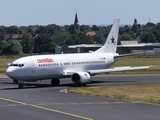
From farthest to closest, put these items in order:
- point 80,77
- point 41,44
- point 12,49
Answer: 1. point 41,44
2. point 12,49
3. point 80,77

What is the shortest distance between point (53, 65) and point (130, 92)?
10.6m

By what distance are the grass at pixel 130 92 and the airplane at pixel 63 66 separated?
5164 millimetres

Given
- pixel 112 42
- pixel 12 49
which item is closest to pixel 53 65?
pixel 112 42

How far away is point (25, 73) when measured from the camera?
49375 mm

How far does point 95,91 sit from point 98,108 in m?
12.9

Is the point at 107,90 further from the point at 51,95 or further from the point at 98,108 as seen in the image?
the point at 98,108

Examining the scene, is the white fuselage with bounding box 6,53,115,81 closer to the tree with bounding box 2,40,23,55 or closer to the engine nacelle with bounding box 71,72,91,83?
the engine nacelle with bounding box 71,72,91,83

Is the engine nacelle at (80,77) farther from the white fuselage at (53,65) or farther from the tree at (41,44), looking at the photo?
the tree at (41,44)

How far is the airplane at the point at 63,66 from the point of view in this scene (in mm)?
49438

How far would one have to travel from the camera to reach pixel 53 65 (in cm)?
5219

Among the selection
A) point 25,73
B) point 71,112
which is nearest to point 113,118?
point 71,112

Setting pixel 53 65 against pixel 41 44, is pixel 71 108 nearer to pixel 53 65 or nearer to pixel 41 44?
pixel 53 65

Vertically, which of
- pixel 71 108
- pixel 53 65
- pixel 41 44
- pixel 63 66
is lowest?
pixel 71 108

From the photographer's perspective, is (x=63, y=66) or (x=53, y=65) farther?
(x=63, y=66)
